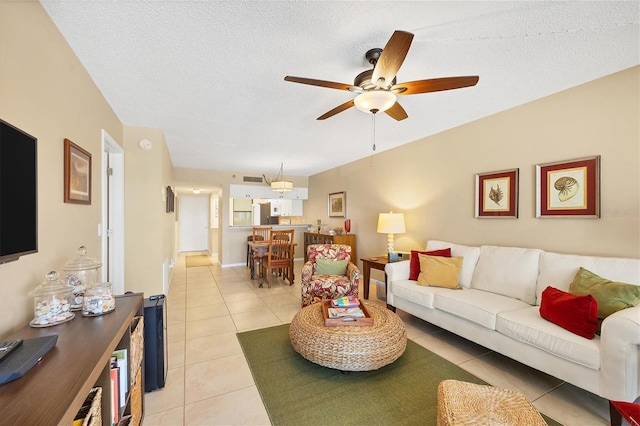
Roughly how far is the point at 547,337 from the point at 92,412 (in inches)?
99.8

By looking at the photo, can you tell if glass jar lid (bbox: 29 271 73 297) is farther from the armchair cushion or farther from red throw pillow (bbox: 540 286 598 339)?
red throw pillow (bbox: 540 286 598 339)

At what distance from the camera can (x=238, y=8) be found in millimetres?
Result: 1483

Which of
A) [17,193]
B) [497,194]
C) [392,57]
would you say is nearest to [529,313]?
[497,194]

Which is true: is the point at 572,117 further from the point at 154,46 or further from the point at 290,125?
the point at 154,46

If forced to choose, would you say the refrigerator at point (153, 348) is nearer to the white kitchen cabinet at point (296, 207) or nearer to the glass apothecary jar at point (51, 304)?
the glass apothecary jar at point (51, 304)

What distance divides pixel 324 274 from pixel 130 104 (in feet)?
9.61

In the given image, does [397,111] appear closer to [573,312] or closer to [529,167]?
[529,167]

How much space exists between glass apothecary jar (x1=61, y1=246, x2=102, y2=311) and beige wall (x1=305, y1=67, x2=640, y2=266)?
3617 mm

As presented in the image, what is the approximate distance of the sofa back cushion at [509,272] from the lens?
8.04 ft

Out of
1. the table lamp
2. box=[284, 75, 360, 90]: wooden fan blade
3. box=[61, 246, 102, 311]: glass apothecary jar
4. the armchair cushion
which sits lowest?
the armchair cushion

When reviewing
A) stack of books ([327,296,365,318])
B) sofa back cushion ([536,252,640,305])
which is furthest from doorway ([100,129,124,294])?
sofa back cushion ([536,252,640,305])

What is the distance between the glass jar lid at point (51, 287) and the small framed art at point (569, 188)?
3686 millimetres

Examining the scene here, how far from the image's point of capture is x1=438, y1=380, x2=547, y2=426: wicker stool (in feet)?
4.06

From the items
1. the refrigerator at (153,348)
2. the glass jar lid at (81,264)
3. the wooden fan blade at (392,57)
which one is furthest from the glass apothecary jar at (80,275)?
the wooden fan blade at (392,57)
